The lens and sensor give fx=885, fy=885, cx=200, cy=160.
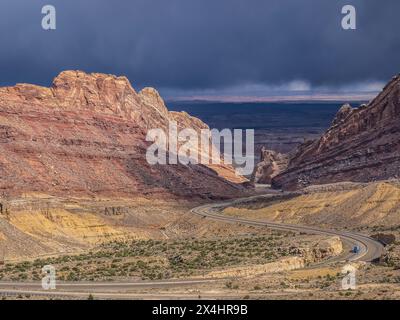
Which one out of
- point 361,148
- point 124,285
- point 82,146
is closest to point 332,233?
point 124,285

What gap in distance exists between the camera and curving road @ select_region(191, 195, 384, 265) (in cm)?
7512

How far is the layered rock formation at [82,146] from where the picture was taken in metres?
123

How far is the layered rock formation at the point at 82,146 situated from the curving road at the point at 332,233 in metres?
9.65

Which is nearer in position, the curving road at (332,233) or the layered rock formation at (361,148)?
the curving road at (332,233)

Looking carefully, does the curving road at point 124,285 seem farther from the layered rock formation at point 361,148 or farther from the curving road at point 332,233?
the layered rock formation at point 361,148

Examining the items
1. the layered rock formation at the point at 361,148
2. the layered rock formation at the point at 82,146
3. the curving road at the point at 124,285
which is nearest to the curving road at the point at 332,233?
the curving road at the point at 124,285

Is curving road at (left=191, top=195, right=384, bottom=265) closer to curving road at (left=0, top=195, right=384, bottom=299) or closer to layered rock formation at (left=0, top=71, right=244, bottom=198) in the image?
curving road at (left=0, top=195, right=384, bottom=299)

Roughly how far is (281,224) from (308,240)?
29069 millimetres

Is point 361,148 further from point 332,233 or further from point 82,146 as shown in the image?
point 332,233

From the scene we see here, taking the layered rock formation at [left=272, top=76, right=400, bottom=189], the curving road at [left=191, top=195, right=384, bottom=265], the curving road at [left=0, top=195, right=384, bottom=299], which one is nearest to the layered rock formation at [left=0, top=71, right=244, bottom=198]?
the curving road at [left=191, top=195, right=384, bottom=265]

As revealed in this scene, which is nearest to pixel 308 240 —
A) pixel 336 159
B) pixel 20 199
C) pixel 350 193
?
pixel 350 193

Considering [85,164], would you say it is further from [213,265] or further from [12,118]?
[213,265]

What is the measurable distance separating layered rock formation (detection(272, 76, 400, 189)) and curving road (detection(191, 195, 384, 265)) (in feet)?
54.5
